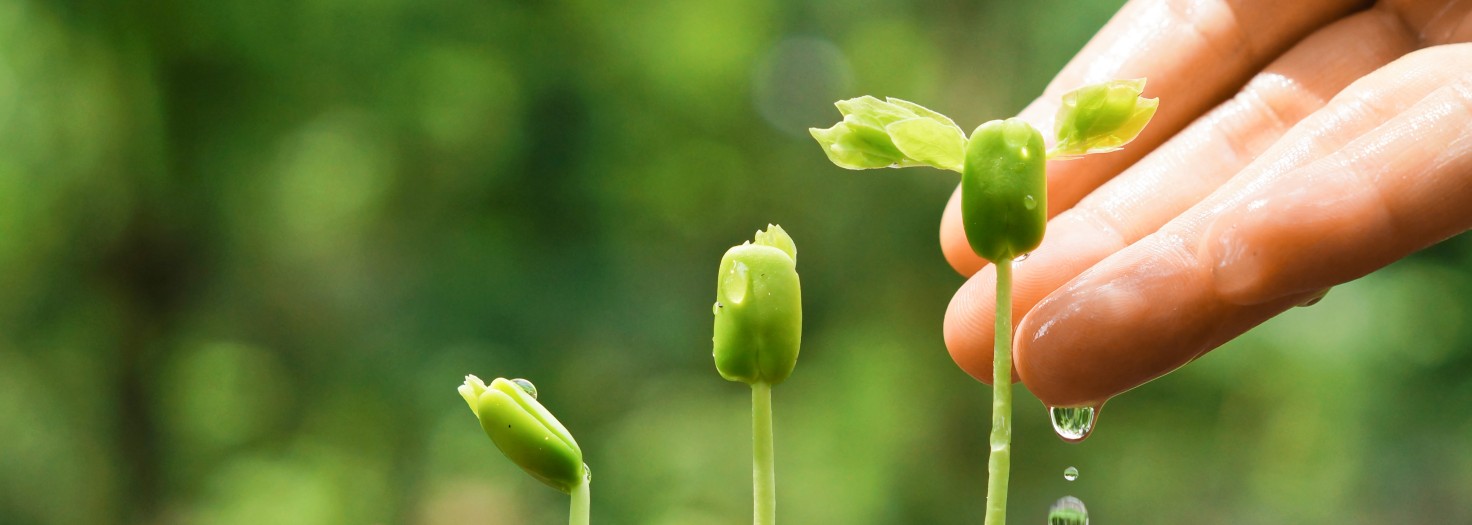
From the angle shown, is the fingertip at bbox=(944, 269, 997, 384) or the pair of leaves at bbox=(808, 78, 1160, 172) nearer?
the pair of leaves at bbox=(808, 78, 1160, 172)

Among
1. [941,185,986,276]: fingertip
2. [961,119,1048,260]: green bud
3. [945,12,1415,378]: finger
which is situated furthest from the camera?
[941,185,986,276]: fingertip

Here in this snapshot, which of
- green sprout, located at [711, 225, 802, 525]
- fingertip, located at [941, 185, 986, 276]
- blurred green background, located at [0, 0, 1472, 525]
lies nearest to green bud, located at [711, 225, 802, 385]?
green sprout, located at [711, 225, 802, 525]

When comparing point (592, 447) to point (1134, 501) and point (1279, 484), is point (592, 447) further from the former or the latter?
point (1279, 484)

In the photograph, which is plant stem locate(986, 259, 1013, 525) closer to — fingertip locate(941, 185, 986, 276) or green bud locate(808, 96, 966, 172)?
green bud locate(808, 96, 966, 172)

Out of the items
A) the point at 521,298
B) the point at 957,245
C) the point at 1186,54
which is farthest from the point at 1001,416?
the point at 521,298

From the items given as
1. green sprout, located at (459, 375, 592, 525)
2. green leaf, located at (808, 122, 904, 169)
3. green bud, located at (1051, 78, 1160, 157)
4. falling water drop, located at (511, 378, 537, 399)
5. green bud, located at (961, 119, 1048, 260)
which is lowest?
green sprout, located at (459, 375, 592, 525)

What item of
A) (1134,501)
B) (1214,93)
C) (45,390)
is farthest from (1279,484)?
(45,390)

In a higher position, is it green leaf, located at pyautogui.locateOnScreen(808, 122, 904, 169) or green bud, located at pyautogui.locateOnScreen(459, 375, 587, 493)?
green leaf, located at pyautogui.locateOnScreen(808, 122, 904, 169)
